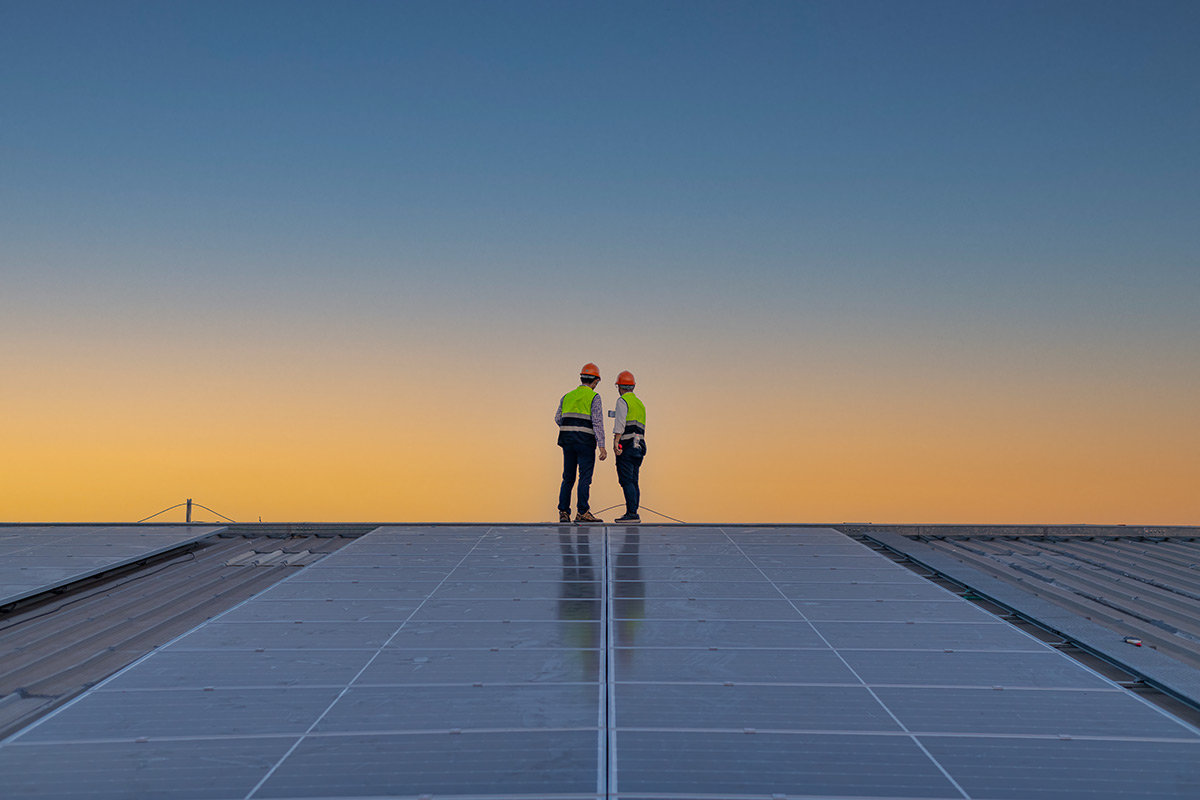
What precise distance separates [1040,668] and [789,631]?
1890mm

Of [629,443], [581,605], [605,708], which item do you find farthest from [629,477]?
[605,708]

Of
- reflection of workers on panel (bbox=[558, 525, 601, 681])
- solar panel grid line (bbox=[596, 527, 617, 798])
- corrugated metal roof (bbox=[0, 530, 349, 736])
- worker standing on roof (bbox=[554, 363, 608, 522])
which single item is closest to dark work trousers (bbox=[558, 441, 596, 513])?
worker standing on roof (bbox=[554, 363, 608, 522])

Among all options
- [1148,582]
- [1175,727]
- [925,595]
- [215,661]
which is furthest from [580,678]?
[1148,582]

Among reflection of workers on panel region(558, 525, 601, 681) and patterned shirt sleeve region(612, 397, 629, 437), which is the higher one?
patterned shirt sleeve region(612, 397, 629, 437)

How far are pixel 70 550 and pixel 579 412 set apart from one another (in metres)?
7.91

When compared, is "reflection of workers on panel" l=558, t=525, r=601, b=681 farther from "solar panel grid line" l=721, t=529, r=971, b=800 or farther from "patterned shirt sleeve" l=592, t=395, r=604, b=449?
"patterned shirt sleeve" l=592, t=395, r=604, b=449

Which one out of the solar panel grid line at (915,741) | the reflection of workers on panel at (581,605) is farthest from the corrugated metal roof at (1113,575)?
the reflection of workers on panel at (581,605)

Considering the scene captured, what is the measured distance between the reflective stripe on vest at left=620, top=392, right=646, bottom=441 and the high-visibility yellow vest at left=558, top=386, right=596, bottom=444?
0.75m

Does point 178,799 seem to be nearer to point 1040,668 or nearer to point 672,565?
point 1040,668

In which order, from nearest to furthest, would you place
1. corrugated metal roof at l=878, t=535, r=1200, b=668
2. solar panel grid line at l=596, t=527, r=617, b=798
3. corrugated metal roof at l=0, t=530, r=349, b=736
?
solar panel grid line at l=596, t=527, r=617, b=798
corrugated metal roof at l=0, t=530, r=349, b=736
corrugated metal roof at l=878, t=535, r=1200, b=668

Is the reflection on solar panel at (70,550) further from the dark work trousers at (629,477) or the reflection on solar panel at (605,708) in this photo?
the dark work trousers at (629,477)

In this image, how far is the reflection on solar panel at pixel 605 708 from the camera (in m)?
4.33

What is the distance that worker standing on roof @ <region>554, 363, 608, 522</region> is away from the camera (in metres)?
14.8

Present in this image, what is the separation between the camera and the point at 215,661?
247 inches
